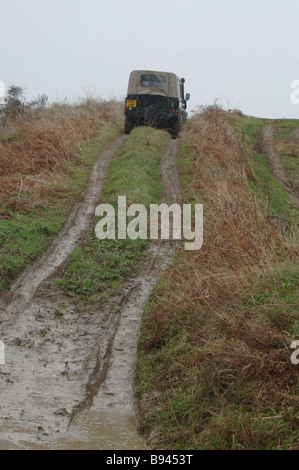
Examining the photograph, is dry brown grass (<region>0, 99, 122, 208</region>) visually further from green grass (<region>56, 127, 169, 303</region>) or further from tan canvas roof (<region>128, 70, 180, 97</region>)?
tan canvas roof (<region>128, 70, 180, 97</region>)

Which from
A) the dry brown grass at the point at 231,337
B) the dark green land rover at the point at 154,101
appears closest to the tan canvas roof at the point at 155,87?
the dark green land rover at the point at 154,101

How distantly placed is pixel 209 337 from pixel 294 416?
141 cm

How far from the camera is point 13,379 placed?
17.6 feet

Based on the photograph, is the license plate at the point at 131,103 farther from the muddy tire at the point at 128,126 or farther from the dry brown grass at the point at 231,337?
the dry brown grass at the point at 231,337

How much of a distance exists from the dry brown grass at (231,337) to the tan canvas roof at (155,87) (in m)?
13.3

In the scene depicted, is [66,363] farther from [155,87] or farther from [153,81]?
[153,81]

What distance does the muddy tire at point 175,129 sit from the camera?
67.7 feet

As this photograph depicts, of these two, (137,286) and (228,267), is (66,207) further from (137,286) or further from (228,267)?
(228,267)

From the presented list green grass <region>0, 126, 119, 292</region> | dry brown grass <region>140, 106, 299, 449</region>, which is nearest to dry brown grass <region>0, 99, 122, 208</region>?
green grass <region>0, 126, 119, 292</region>

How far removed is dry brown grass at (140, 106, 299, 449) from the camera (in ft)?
13.5

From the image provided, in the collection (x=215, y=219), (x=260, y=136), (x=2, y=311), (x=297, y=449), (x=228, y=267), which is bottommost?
(x=297, y=449)

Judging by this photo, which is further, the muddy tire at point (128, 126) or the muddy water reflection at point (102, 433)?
the muddy tire at point (128, 126)

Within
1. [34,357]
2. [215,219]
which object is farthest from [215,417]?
[215,219]

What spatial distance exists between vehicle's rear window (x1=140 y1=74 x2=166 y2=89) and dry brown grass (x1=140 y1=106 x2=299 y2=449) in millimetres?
13728
